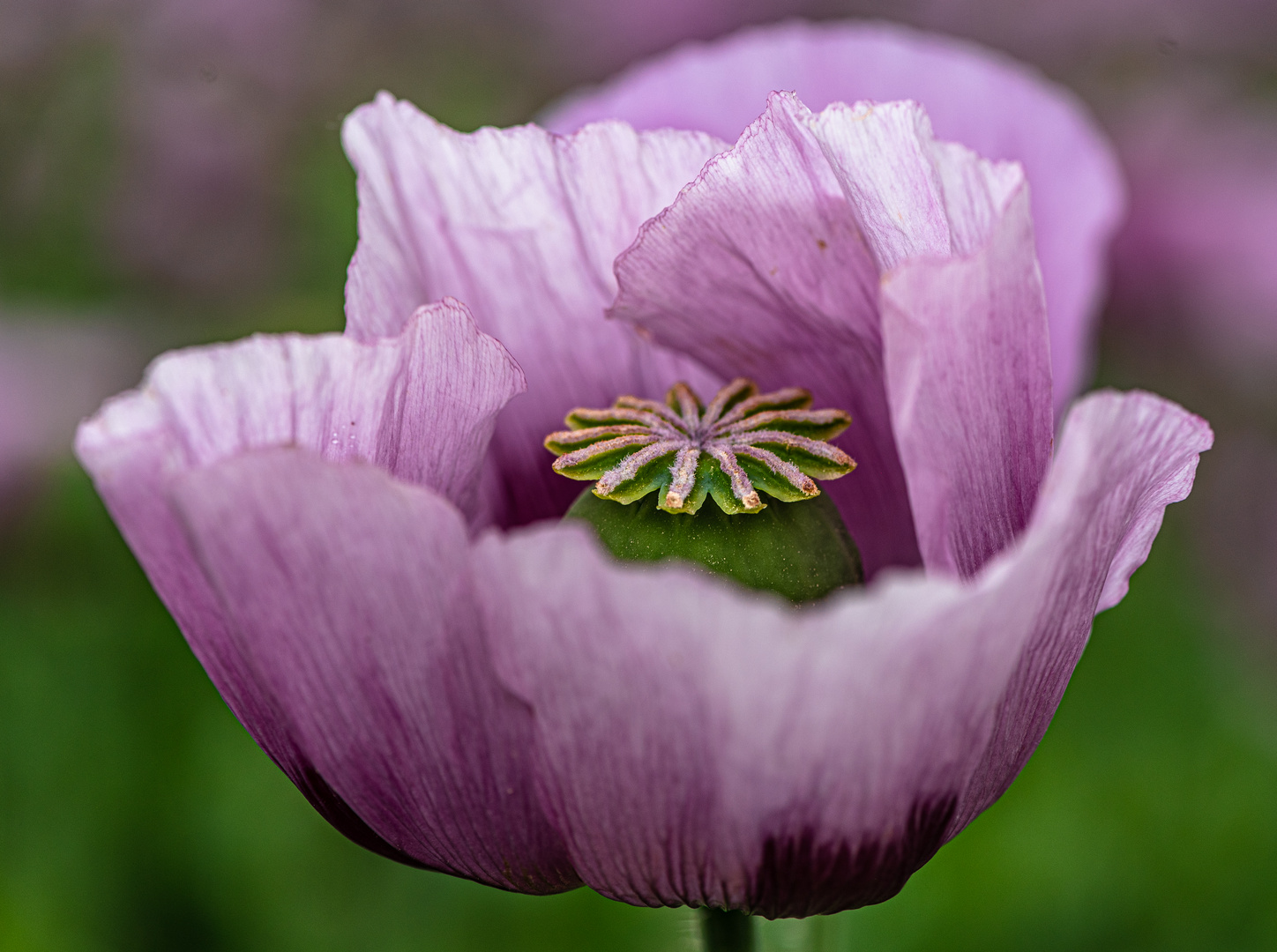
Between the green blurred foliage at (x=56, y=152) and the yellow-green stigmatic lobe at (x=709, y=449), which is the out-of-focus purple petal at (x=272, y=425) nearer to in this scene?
the yellow-green stigmatic lobe at (x=709, y=449)

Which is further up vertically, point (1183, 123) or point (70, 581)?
point (1183, 123)

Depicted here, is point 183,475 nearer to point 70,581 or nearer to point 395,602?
point 395,602

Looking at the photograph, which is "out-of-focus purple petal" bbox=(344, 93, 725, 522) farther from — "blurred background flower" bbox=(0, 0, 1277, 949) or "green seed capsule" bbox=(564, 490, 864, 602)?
"blurred background flower" bbox=(0, 0, 1277, 949)

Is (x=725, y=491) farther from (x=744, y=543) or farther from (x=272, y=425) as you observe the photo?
(x=272, y=425)

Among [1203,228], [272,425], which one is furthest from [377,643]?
[1203,228]

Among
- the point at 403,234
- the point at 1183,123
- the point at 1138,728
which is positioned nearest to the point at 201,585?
the point at 403,234

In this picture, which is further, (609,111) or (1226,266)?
(1226,266)

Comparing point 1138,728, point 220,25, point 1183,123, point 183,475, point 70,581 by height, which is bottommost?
point 1138,728
